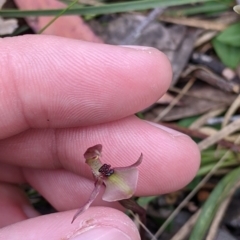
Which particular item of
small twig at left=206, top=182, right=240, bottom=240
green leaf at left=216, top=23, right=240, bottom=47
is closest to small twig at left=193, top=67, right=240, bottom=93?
green leaf at left=216, top=23, right=240, bottom=47

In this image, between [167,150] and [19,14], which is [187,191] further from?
[19,14]

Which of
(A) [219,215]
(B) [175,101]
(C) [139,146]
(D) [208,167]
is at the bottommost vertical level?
(A) [219,215]

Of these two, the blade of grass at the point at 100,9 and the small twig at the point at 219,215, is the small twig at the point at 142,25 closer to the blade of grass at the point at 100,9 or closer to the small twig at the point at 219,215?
the blade of grass at the point at 100,9

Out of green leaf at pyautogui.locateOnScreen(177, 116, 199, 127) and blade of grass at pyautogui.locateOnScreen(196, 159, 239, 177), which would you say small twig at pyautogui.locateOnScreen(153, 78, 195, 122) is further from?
blade of grass at pyautogui.locateOnScreen(196, 159, 239, 177)

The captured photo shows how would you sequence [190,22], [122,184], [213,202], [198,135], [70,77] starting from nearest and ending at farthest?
[122,184]
[70,77]
[213,202]
[198,135]
[190,22]

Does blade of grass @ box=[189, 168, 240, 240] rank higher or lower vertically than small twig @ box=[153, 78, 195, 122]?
lower

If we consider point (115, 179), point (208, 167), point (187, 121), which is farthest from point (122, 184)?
point (187, 121)

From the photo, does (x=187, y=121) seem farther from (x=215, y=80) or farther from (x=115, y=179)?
(x=115, y=179)
